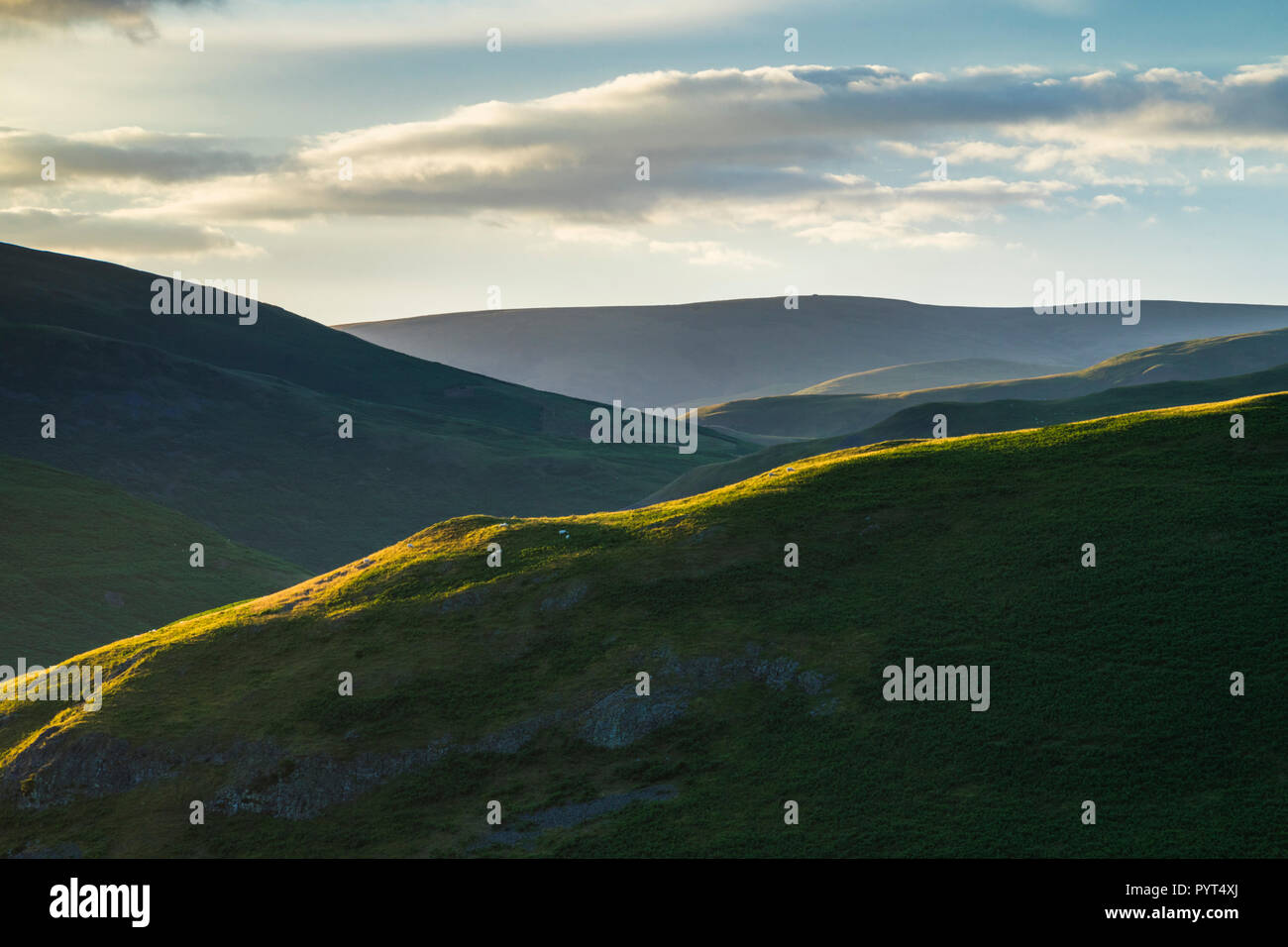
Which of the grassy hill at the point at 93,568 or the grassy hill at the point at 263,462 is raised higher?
the grassy hill at the point at 263,462

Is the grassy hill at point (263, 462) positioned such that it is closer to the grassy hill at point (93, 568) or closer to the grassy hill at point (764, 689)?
the grassy hill at point (93, 568)

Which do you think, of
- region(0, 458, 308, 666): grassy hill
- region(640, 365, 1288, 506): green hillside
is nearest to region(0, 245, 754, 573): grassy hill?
region(0, 458, 308, 666): grassy hill

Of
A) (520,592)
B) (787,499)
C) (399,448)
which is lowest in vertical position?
(520,592)

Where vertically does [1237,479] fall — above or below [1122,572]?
above

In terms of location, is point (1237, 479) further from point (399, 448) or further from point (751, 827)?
point (399, 448)

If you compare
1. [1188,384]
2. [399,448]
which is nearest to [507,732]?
[1188,384]

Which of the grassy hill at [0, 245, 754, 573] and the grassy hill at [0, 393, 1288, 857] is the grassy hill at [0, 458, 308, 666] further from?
the grassy hill at [0, 393, 1288, 857]

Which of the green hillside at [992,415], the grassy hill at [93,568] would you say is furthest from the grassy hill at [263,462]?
the green hillside at [992,415]
